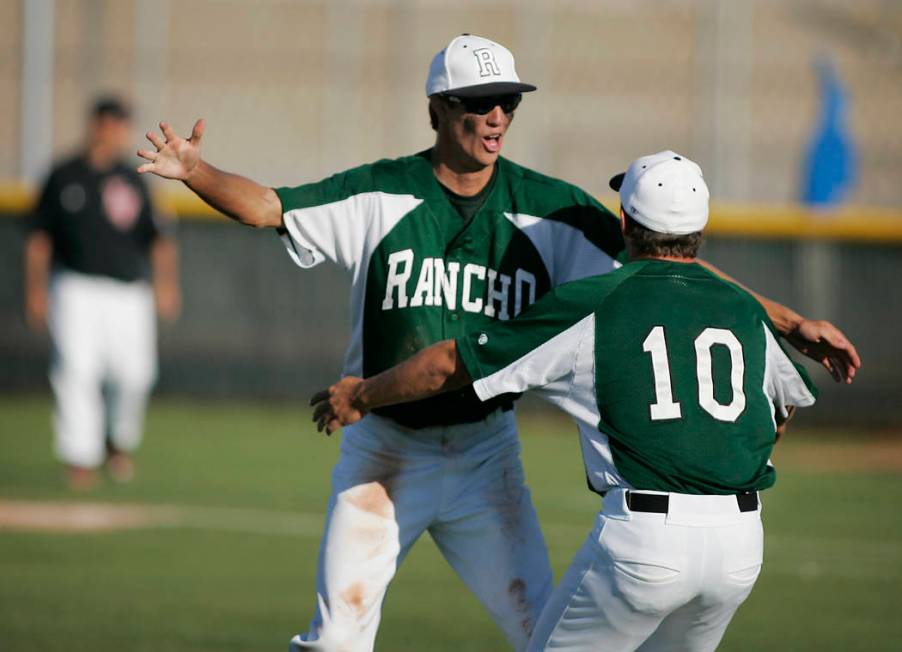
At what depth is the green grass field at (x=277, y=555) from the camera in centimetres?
732

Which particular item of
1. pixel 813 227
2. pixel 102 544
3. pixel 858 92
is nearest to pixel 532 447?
pixel 813 227

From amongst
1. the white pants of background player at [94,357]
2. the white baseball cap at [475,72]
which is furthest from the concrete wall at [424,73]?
the white baseball cap at [475,72]

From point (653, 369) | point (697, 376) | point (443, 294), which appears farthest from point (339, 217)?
point (697, 376)

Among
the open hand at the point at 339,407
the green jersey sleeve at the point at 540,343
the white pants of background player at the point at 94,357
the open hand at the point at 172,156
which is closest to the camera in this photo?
the green jersey sleeve at the point at 540,343

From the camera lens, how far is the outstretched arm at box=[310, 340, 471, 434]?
4754mm

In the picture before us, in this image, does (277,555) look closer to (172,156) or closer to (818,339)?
(172,156)

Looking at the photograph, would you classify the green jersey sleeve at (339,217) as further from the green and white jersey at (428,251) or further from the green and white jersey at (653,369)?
the green and white jersey at (653,369)

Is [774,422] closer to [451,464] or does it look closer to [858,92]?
[451,464]

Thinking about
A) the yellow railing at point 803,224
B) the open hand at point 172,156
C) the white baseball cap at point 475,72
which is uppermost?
the yellow railing at point 803,224

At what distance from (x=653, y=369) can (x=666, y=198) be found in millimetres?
558

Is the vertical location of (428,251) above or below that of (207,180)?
below

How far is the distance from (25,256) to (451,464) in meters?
12.1

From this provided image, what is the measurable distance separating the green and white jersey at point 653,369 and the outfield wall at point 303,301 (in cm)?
1127

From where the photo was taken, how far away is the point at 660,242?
472 centimetres
